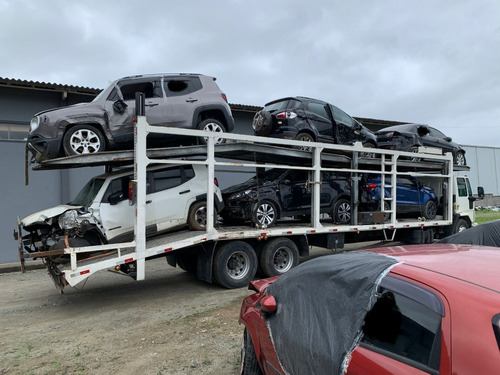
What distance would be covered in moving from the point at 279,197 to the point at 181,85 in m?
3.00

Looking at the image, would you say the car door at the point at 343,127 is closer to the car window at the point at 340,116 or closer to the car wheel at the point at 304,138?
the car window at the point at 340,116

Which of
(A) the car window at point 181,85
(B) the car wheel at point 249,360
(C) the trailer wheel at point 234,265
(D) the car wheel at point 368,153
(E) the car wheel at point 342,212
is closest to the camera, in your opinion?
(B) the car wheel at point 249,360

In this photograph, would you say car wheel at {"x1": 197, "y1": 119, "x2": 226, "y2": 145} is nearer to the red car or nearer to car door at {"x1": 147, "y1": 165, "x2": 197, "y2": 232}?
car door at {"x1": 147, "y1": 165, "x2": 197, "y2": 232}

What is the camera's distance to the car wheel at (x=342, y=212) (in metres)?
8.85

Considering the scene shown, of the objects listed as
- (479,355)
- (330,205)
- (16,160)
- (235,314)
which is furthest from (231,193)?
(16,160)

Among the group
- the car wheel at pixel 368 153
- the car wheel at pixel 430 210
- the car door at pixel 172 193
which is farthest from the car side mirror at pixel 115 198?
the car wheel at pixel 430 210

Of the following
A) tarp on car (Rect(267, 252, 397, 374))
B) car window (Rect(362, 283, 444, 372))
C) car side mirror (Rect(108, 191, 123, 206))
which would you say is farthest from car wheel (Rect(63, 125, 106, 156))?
car window (Rect(362, 283, 444, 372))

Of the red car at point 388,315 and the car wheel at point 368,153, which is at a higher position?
the car wheel at point 368,153

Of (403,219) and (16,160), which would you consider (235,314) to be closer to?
(403,219)

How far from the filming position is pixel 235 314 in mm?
5461

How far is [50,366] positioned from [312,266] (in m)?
3.18

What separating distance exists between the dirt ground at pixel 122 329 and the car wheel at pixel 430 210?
6.45 m

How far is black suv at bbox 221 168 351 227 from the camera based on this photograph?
7699 millimetres

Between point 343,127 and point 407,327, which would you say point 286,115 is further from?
point 407,327
